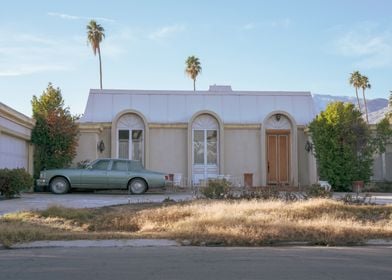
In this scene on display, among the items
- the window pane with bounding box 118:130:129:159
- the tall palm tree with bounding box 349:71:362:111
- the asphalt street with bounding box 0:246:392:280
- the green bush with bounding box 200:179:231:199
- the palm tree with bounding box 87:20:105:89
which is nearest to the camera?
the asphalt street with bounding box 0:246:392:280

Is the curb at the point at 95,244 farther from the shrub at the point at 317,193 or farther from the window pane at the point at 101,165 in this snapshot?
the window pane at the point at 101,165

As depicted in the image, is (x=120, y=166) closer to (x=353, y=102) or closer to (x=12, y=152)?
(x=12, y=152)

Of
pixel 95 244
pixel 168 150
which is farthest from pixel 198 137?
pixel 95 244

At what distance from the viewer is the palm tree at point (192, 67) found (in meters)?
60.2

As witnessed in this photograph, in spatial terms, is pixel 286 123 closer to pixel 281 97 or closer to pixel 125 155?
pixel 281 97

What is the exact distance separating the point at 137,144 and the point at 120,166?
5.25m

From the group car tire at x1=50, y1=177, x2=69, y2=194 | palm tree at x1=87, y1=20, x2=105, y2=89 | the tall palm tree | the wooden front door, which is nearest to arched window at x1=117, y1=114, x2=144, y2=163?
car tire at x1=50, y1=177, x2=69, y2=194

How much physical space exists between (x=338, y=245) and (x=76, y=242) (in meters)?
5.21

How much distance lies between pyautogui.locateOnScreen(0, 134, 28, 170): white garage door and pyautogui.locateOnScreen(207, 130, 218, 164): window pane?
860 centimetres

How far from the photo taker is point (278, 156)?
27844mm

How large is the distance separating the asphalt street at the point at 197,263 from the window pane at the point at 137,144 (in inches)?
653

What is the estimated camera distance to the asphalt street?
7629 mm

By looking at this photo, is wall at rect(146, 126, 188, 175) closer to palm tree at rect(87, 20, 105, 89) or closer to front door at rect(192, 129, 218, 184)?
front door at rect(192, 129, 218, 184)

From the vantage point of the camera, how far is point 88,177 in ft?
70.2
